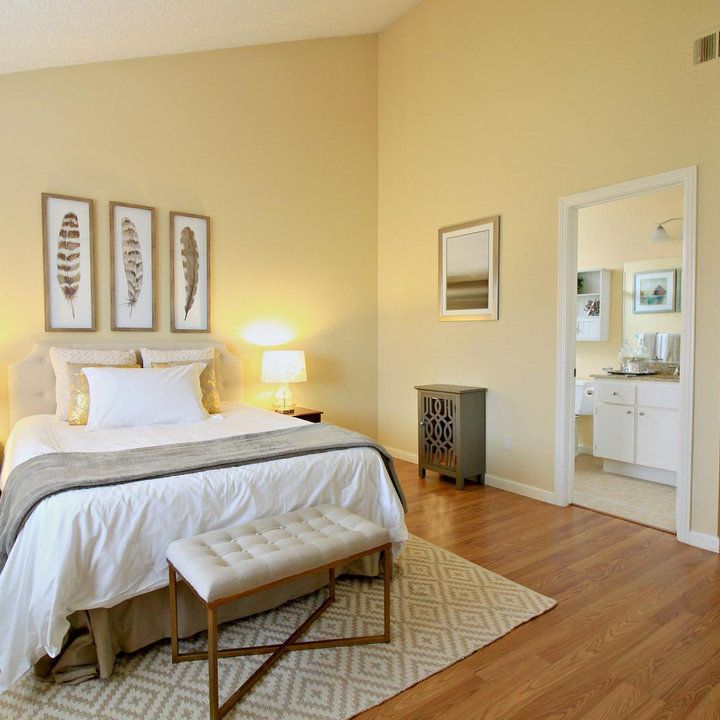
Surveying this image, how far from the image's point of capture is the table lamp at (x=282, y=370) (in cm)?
421

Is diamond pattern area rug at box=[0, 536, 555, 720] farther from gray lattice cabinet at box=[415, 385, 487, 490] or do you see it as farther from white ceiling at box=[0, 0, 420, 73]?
white ceiling at box=[0, 0, 420, 73]

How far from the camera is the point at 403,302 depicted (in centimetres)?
493

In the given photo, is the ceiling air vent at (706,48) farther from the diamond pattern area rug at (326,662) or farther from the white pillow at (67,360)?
the white pillow at (67,360)

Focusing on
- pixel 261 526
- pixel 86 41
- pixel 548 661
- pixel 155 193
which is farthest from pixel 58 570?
pixel 86 41

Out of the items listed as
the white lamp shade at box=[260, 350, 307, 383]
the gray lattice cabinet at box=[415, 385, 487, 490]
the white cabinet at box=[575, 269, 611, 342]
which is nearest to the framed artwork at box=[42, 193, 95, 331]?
the white lamp shade at box=[260, 350, 307, 383]

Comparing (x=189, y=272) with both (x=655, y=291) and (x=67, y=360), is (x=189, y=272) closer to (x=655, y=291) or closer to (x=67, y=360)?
(x=67, y=360)

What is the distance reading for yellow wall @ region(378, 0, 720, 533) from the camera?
2.88 metres

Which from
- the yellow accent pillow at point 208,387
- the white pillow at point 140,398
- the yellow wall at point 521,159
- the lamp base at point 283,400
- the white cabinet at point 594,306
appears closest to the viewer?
the yellow wall at point 521,159

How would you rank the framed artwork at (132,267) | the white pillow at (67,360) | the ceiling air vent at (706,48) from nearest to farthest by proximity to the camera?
the ceiling air vent at (706,48), the white pillow at (67,360), the framed artwork at (132,267)

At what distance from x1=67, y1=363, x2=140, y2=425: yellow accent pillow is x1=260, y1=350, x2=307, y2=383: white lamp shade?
1.38 metres

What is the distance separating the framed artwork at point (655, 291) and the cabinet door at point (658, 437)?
113 cm

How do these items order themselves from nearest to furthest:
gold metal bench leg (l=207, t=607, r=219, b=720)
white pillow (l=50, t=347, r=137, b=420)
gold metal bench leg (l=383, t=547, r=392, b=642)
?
gold metal bench leg (l=207, t=607, r=219, b=720) → gold metal bench leg (l=383, t=547, r=392, b=642) → white pillow (l=50, t=347, r=137, b=420)

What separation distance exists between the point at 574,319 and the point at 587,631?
2.08m

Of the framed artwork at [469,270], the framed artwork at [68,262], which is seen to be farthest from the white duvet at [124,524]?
the framed artwork at [469,270]
